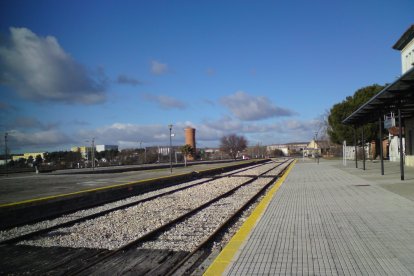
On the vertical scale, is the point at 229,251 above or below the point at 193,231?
above

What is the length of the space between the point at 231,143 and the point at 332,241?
407 ft

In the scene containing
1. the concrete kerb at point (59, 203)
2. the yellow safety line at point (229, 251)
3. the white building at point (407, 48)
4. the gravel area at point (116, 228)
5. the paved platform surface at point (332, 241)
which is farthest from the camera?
the white building at point (407, 48)

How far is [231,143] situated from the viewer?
13075cm

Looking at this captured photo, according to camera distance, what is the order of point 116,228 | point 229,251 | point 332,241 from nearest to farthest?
→ point 229,251 < point 332,241 < point 116,228

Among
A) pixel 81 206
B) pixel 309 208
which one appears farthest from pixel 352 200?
pixel 81 206

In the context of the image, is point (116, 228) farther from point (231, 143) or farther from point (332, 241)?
point (231, 143)

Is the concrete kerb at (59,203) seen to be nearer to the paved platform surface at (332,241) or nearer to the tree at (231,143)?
the paved platform surface at (332,241)

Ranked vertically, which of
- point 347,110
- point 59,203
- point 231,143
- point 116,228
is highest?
point 347,110

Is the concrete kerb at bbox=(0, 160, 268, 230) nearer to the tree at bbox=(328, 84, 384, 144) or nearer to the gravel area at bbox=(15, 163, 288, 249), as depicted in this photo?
the gravel area at bbox=(15, 163, 288, 249)

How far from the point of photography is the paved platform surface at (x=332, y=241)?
5.39m

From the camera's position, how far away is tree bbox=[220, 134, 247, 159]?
129375 millimetres

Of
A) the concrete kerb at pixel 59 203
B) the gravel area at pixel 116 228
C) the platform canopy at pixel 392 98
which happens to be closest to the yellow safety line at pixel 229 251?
the gravel area at pixel 116 228

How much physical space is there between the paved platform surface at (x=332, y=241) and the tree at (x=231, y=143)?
386ft

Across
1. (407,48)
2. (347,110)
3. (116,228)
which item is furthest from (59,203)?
(347,110)
